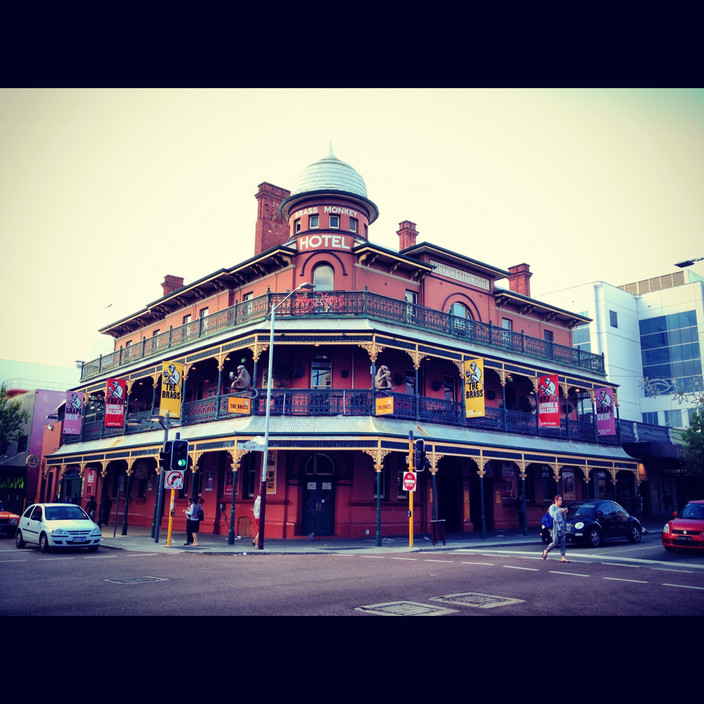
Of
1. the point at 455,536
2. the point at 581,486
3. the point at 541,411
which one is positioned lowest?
the point at 455,536

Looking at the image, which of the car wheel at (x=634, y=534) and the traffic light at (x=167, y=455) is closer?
the traffic light at (x=167, y=455)

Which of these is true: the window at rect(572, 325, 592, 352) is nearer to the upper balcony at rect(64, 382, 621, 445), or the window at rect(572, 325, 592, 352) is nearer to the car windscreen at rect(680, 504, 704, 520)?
the upper balcony at rect(64, 382, 621, 445)

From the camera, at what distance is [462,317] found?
28.9 meters

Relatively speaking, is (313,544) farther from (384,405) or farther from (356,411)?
(384,405)

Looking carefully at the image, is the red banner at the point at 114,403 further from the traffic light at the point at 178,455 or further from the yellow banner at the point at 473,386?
the yellow banner at the point at 473,386

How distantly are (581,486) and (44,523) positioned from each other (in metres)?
27.9

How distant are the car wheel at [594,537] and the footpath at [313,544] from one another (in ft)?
5.33

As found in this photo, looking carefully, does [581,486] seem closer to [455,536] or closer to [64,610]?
[455,536]

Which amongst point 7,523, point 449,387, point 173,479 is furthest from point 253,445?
point 7,523

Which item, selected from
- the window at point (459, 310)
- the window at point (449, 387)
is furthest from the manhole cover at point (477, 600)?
the window at point (459, 310)

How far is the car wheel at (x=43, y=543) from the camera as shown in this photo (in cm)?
1934
